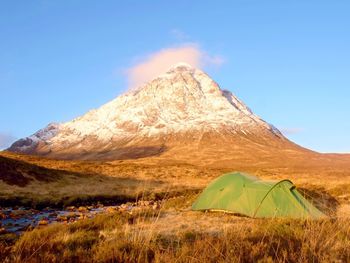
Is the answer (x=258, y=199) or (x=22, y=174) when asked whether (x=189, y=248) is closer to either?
(x=258, y=199)

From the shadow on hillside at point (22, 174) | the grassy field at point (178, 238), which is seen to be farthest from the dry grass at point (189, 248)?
the shadow on hillside at point (22, 174)

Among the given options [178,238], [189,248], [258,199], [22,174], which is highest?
[22,174]

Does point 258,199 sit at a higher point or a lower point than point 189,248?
higher

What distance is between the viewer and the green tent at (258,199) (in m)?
16.4

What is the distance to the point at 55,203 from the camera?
2697 centimetres

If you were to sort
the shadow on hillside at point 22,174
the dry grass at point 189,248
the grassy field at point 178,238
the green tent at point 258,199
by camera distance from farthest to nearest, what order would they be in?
the shadow on hillside at point 22,174 < the green tent at point 258,199 < the grassy field at point 178,238 < the dry grass at point 189,248

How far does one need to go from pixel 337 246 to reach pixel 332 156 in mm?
207267

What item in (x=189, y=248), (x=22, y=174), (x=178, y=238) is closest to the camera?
(x=189, y=248)

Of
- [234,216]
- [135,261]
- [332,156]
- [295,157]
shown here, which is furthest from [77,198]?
[332,156]

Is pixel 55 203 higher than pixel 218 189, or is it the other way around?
pixel 218 189

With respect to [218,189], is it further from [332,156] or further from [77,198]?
[332,156]

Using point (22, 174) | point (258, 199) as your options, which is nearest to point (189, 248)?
point (258, 199)

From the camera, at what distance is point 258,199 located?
16.9m

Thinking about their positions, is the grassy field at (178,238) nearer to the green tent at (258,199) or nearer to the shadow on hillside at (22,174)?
the green tent at (258,199)
